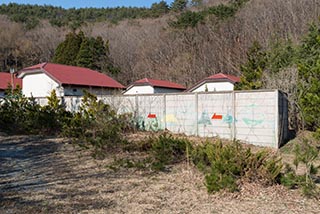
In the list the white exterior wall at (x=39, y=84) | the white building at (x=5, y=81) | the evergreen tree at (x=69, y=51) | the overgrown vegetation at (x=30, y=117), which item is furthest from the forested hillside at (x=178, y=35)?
the overgrown vegetation at (x=30, y=117)

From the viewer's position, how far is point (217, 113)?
11.4 m

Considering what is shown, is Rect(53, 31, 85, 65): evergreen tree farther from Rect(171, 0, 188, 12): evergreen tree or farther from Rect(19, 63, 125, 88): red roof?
Rect(171, 0, 188, 12): evergreen tree

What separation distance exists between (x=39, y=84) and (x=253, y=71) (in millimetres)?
16724

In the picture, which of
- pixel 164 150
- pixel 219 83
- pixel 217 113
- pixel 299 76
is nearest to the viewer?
pixel 164 150

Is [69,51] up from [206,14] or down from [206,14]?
down

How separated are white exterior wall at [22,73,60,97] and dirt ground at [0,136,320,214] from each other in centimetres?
1724

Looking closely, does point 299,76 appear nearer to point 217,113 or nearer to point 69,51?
point 217,113

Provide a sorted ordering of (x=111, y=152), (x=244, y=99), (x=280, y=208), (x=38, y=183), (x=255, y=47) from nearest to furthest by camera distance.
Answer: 1. (x=280, y=208)
2. (x=38, y=183)
3. (x=111, y=152)
4. (x=244, y=99)
5. (x=255, y=47)

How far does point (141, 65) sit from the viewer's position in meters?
39.4


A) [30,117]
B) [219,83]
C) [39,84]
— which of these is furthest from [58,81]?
[219,83]

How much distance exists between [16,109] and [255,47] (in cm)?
1484

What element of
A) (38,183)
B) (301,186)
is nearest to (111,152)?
(38,183)

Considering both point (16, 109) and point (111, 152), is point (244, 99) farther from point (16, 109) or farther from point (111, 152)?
point (16, 109)

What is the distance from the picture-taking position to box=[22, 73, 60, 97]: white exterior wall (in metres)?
24.0
